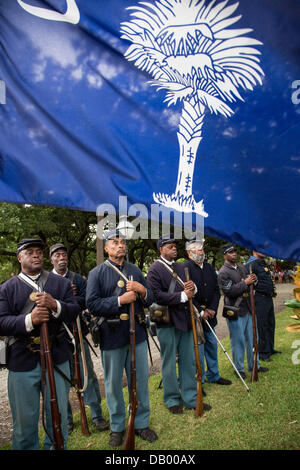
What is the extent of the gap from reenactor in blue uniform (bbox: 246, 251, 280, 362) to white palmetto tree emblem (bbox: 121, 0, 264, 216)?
219 inches

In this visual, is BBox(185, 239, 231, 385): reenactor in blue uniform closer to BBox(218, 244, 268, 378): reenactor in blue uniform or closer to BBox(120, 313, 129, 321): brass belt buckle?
BBox(218, 244, 268, 378): reenactor in blue uniform

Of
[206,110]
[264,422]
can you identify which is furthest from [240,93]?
[264,422]

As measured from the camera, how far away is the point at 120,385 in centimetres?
448

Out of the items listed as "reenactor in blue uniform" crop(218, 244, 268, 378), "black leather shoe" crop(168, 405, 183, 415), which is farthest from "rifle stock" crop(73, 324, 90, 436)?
"reenactor in blue uniform" crop(218, 244, 268, 378)

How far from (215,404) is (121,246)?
2885mm

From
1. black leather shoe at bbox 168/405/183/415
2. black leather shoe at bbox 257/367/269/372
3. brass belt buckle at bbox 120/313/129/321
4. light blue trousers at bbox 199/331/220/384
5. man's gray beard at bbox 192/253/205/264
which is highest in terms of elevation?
man's gray beard at bbox 192/253/205/264

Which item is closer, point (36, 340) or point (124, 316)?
point (36, 340)

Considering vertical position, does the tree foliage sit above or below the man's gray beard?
above

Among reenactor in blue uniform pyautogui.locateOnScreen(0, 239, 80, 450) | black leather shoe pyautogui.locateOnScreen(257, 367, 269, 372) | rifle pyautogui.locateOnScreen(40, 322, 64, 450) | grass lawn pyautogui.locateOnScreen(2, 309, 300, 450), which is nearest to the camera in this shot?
rifle pyautogui.locateOnScreen(40, 322, 64, 450)

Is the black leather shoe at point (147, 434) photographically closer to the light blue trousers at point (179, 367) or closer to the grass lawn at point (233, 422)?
the grass lawn at point (233, 422)

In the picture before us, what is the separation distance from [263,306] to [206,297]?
217 cm

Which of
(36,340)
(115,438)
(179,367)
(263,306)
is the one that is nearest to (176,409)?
(179,367)

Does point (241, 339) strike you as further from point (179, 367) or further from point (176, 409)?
point (176, 409)

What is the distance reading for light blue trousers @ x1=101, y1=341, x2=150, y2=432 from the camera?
437 cm
